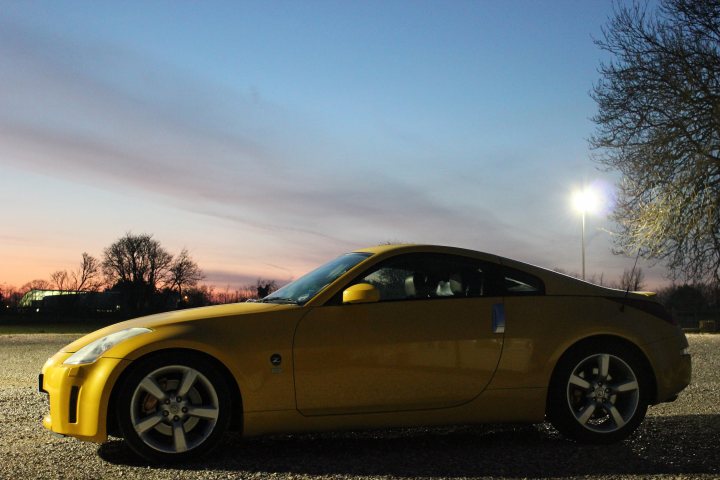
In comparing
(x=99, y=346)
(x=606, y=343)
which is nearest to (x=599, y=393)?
(x=606, y=343)

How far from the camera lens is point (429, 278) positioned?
18.1ft

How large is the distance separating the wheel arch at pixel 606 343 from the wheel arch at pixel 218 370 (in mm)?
2267

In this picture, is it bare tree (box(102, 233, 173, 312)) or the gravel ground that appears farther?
bare tree (box(102, 233, 173, 312))

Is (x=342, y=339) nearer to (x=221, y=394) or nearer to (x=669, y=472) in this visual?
(x=221, y=394)

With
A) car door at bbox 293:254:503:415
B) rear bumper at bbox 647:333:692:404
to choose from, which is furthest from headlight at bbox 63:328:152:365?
rear bumper at bbox 647:333:692:404

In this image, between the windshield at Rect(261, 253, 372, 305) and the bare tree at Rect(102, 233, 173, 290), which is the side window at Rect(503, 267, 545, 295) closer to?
the windshield at Rect(261, 253, 372, 305)

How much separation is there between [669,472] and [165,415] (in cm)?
328

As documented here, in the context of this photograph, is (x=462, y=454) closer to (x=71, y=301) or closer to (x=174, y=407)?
(x=174, y=407)

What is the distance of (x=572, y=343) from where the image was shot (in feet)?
18.1

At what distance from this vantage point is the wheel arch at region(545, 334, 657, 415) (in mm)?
5516

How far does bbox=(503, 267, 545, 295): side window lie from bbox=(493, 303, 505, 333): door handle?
17 cm

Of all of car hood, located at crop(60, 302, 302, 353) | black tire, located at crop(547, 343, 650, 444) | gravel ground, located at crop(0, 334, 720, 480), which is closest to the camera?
Result: gravel ground, located at crop(0, 334, 720, 480)

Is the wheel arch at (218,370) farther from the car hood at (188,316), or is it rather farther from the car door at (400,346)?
the car door at (400,346)

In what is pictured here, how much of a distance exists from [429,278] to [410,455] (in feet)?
4.19
